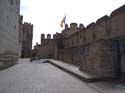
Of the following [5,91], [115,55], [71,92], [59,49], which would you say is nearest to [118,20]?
[115,55]

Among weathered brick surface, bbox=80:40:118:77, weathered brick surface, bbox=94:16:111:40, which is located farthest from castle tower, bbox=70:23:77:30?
weathered brick surface, bbox=80:40:118:77

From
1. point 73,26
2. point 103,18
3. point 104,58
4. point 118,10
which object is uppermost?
point 73,26

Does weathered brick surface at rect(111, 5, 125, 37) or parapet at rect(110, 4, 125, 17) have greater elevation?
parapet at rect(110, 4, 125, 17)

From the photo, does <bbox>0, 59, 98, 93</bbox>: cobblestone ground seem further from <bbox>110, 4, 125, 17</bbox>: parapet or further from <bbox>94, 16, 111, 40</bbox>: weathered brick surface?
<bbox>110, 4, 125, 17</bbox>: parapet

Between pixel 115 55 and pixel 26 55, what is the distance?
4453cm

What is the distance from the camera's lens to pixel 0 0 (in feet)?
43.4

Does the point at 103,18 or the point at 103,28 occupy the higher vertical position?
the point at 103,18

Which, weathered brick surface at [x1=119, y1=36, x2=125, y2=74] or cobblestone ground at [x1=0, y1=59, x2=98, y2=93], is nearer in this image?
cobblestone ground at [x1=0, y1=59, x2=98, y2=93]

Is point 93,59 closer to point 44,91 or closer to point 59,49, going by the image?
point 44,91

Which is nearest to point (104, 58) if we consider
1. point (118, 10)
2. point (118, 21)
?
point (118, 21)

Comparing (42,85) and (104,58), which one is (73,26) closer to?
(104,58)

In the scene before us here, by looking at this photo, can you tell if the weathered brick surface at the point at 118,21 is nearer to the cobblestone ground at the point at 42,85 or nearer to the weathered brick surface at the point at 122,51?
the weathered brick surface at the point at 122,51

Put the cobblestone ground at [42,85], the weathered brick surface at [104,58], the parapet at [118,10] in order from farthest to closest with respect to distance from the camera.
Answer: the weathered brick surface at [104,58] → the parapet at [118,10] → the cobblestone ground at [42,85]

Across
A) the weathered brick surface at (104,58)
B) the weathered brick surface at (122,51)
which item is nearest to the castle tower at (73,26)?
the weathered brick surface at (104,58)
